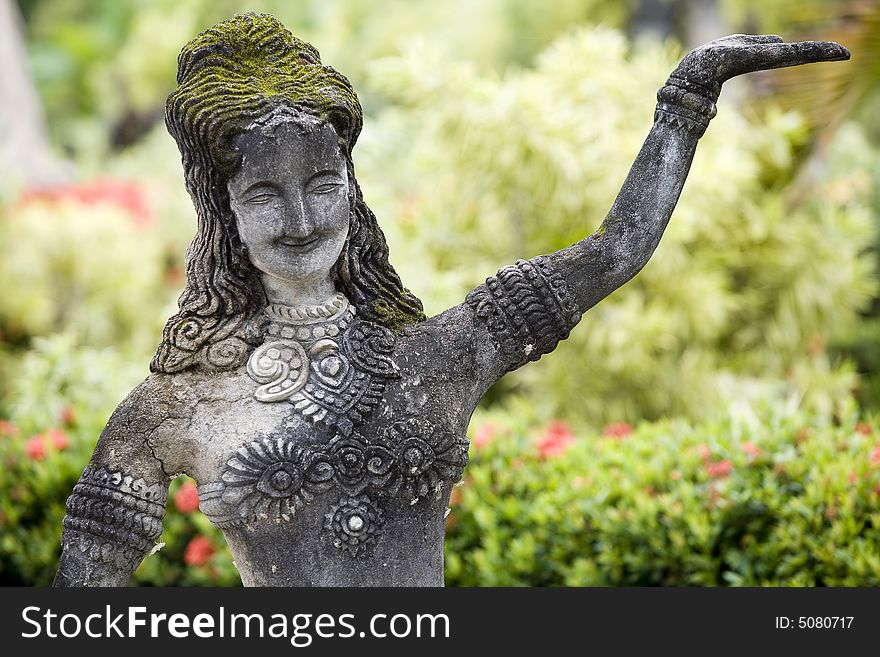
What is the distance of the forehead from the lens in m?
2.18

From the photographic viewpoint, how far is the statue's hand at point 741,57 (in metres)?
2.37

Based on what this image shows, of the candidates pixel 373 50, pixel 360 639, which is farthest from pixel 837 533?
pixel 373 50

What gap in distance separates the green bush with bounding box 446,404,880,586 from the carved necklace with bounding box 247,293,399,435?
1669mm

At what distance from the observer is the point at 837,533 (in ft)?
11.0

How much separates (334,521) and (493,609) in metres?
0.39

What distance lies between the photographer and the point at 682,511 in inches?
143

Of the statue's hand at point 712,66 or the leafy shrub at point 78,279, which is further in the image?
the leafy shrub at point 78,279

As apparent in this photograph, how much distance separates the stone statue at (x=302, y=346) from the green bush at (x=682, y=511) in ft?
4.78

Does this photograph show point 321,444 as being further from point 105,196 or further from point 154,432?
point 105,196

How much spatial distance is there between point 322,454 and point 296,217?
479 millimetres

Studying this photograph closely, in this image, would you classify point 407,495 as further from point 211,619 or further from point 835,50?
point 835,50

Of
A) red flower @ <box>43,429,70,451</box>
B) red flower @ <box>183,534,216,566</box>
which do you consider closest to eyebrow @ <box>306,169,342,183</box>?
red flower @ <box>183,534,216,566</box>

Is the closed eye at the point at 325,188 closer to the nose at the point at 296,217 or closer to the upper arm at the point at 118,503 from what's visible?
the nose at the point at 296,217

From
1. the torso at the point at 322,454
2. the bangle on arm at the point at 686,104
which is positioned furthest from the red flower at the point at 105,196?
the bangle on arm at the point at 686,104
